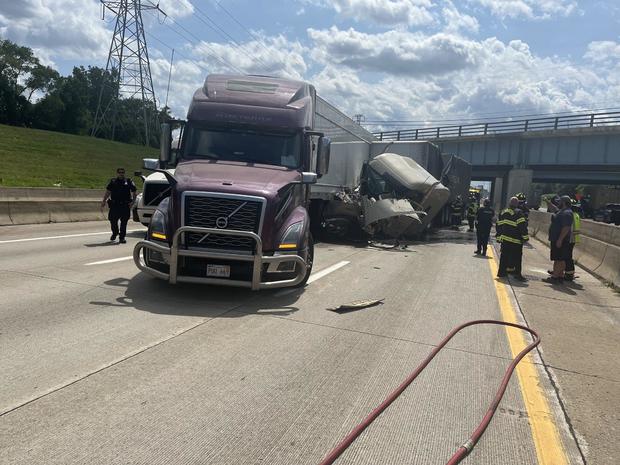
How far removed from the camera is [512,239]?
36.7 ft

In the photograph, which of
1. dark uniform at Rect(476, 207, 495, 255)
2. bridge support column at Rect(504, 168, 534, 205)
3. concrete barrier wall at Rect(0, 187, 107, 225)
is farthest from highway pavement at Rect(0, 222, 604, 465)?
bridge support column at Rect(504, 168, 534, 205)

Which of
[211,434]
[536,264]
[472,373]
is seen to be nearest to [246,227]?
[472,373]

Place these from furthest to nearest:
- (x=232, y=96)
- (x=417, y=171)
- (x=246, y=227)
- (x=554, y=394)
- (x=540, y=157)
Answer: (x=540, y=157)
(x=417, y=171)
(x=232, y=96)
(x=246, y=227)
(x=554, y=394)

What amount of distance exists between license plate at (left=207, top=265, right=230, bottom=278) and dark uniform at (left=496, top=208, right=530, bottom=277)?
6.63 meters

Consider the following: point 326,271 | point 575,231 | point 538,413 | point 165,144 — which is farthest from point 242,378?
point 575,231

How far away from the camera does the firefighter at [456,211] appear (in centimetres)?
2661

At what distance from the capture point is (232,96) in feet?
30.1

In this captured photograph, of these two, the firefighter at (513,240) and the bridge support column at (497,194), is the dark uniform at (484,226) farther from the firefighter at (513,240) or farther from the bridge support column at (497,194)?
the bridge support column at (497,194)

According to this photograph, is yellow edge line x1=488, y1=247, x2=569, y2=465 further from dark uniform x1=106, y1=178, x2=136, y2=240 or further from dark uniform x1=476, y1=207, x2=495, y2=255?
dark uniform x1=476, y1=207, x2=495, y2=255

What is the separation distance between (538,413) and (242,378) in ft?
7.64

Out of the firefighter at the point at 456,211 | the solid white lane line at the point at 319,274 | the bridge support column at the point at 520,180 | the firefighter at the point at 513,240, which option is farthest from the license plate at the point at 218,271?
the bridge support column at the point at 520,180

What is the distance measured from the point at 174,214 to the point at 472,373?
4088mm

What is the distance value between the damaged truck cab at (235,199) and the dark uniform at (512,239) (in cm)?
462

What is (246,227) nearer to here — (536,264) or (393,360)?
(393,360)
